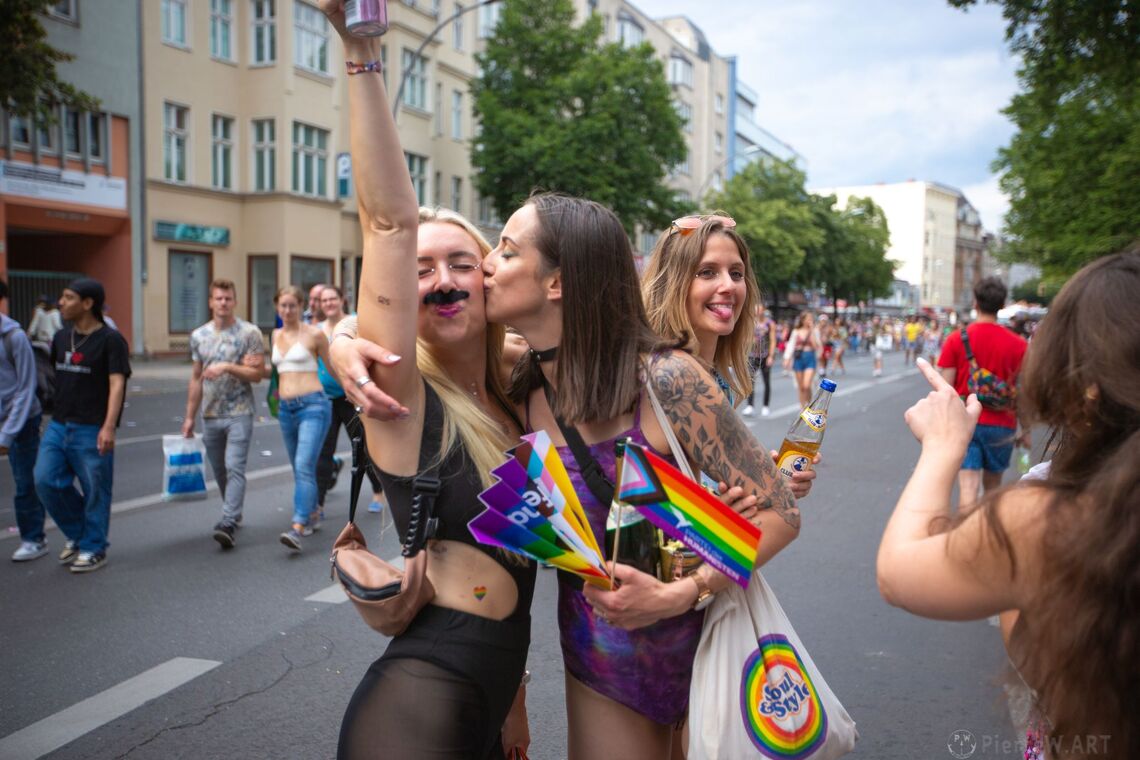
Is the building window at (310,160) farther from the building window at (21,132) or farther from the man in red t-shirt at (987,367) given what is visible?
the man in red t-shirt at (987,367)

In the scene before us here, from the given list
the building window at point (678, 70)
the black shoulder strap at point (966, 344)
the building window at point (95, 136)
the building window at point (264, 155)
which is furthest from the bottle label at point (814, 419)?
the building window at point (678, 70)

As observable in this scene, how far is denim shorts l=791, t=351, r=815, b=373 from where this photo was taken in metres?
15.3

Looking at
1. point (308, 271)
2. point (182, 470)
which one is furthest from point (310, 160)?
point (182, 470)

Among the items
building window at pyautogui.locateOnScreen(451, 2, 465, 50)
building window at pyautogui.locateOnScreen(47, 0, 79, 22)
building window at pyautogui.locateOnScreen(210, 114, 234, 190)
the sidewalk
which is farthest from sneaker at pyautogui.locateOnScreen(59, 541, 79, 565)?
building window at pyautogui.locateOnScreen(451, 2, 465, 50)

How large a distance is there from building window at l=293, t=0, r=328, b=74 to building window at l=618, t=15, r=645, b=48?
2368 centimetres

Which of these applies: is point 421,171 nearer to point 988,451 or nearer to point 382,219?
point 988,451

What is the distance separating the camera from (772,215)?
4625cm

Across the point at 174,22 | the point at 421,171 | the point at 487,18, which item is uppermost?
the point at 487,18

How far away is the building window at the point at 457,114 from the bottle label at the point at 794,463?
118 ft

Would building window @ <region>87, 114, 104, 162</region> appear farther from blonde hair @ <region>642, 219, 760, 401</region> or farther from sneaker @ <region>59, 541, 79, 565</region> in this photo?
blonde hair @ <region>642, 219, 760, 401</region>

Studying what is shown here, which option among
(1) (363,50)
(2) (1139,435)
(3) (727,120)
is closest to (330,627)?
(1) (363,50)

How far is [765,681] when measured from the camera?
72.5 inches

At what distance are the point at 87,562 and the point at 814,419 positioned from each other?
5.31 meters

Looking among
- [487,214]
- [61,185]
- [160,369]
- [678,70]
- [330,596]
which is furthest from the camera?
[678,70]
